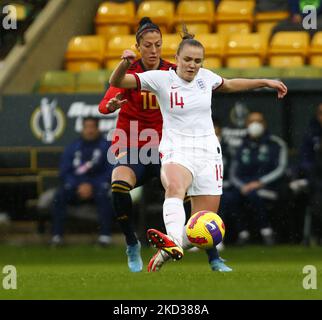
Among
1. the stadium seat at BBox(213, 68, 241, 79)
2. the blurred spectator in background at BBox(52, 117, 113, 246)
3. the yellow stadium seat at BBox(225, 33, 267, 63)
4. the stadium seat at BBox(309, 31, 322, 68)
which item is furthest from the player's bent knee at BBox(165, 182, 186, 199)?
the yellow stadium seat at BBox(225, 33, 267, 63)

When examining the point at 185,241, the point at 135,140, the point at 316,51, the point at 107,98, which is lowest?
the point at 185,241

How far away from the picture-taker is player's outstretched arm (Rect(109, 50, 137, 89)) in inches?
353

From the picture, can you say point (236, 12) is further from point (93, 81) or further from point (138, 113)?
point (138, 113)

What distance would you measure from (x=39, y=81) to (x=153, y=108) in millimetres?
7774

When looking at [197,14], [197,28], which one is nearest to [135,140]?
[197,28]

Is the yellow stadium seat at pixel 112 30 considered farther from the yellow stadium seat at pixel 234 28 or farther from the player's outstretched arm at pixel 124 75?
the player's outstretched arm at pixel 124 75

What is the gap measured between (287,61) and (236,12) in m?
1.52

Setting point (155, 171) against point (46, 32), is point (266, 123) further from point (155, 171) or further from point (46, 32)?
point (155, 171)

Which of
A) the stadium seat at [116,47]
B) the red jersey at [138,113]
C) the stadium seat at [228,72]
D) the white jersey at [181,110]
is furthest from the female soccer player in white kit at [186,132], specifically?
the stadium seat at [116,47]

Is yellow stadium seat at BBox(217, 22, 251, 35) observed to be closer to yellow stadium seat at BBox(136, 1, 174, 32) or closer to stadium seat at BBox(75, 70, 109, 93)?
yellow stadium seat at BBox(136, 1, 174, 32)

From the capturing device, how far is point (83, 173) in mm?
15719

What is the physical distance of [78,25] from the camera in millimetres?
18578
